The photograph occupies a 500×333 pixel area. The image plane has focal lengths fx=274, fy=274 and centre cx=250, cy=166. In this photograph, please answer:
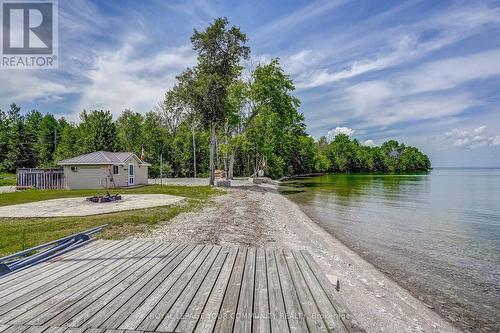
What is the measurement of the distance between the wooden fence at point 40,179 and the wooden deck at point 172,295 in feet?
80.3

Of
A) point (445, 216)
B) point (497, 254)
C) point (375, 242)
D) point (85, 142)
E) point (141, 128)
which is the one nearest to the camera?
point (497, 254)

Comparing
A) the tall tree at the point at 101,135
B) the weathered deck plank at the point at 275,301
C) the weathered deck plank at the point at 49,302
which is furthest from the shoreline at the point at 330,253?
the tall tree at the point at 101,135

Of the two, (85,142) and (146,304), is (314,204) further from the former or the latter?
(85,142)

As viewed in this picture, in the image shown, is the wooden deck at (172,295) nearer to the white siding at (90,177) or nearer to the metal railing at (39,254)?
the metal railing at (39,254)

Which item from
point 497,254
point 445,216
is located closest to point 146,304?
point 497,254

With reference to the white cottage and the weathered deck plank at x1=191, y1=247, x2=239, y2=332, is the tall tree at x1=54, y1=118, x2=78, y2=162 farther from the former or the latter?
the weathered deck plank at x1=191, y1=247, x2=239, y2=332

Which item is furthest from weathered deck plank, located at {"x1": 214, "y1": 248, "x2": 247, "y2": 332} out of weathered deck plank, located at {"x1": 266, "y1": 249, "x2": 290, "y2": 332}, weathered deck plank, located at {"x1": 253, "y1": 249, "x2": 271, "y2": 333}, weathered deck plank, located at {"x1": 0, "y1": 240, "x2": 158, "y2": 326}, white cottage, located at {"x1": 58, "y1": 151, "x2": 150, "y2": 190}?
white cottage, located at {"x1": 58, "y1": 151, "x2": 150, "y2": 190}

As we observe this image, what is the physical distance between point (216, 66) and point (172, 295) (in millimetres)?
27016

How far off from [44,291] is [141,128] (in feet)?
177

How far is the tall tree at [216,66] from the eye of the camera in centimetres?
2656

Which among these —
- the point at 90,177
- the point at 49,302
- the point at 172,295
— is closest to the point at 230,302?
the point at 172,295

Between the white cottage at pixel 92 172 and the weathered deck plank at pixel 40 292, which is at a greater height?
the white cottage at pixel 92 172

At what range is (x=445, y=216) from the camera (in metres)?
16.2

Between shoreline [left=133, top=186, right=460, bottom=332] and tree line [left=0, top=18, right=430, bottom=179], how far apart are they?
57.0 feet
